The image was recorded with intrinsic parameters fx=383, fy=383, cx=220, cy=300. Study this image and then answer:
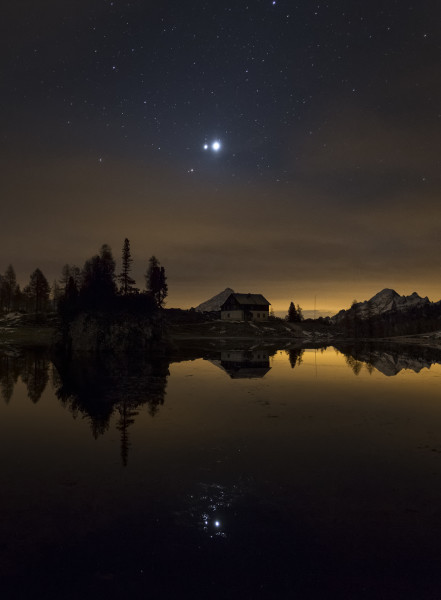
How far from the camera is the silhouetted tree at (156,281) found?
404 feet

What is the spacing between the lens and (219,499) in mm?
9922

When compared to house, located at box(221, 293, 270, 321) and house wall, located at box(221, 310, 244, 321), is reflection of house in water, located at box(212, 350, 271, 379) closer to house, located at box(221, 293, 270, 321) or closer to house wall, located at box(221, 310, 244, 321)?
house wall, located at box(221, 310, 244, 321)

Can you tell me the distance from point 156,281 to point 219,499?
381 ft

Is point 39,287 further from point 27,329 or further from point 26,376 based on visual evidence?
point 26,376

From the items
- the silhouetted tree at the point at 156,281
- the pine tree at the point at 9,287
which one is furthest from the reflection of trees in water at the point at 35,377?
the pine tree at the point at 9,287

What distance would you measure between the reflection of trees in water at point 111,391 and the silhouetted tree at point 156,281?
84828 mm

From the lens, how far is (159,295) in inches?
4882

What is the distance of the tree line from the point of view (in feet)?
192

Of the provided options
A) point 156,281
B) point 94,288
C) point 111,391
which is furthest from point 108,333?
point 156,281

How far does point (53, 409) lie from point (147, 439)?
7561mm

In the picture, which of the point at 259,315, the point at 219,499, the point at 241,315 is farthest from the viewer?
the point at 259,315

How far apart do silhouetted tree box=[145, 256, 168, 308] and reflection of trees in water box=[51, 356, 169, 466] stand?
278 ft

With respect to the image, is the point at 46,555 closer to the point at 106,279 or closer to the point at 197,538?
the point at 197,538

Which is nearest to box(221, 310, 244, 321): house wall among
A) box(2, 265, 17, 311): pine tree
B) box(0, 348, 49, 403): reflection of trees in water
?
box(2, 265, 17, 311): pine tree
